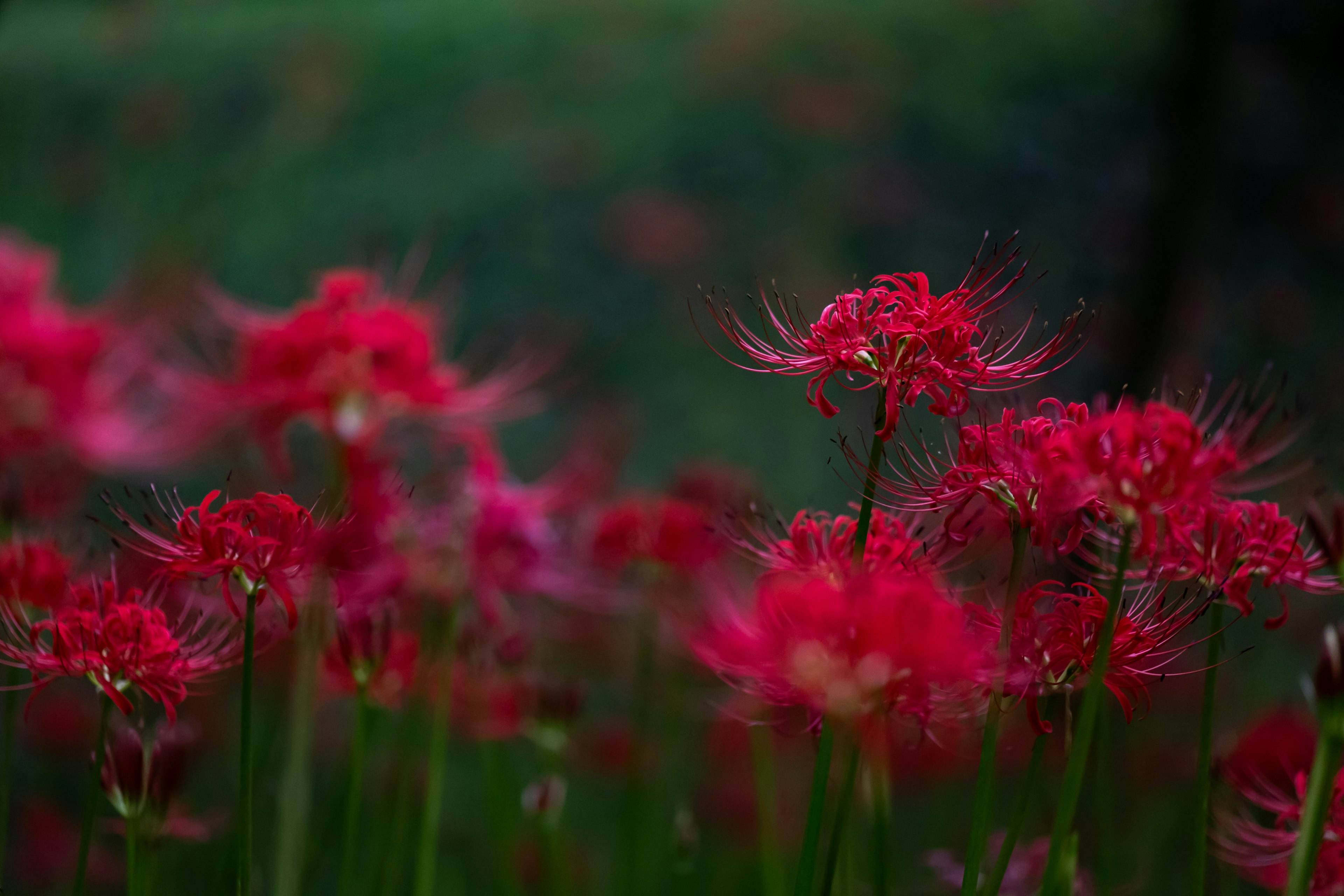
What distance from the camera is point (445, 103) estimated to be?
7.20 feet

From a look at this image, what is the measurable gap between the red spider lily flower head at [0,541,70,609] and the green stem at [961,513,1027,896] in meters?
0.54

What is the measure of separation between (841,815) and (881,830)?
7 cm

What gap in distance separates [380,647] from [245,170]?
1.71 meters

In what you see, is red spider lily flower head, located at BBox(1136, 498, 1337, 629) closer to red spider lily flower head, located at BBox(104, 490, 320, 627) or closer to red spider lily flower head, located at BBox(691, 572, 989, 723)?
red spider lily flower head, located at BBox(691, 572, 989, 723)

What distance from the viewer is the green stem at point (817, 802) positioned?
491mm

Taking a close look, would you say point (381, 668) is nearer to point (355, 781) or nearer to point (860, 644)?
point (355, 781)

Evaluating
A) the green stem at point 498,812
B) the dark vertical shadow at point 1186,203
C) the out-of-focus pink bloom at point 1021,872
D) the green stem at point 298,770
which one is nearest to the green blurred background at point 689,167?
the dark vertical shadow at point 1186,203

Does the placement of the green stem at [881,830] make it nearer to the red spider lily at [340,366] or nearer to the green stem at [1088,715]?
the green stem at [1088,715]

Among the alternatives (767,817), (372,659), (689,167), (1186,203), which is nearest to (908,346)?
(372,659)

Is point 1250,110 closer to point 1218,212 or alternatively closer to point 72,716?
point 1218,212

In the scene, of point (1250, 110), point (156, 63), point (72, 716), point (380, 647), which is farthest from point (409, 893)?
point (1250, 110)

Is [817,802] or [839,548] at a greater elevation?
[839,548]

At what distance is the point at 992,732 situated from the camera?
51 centimetres

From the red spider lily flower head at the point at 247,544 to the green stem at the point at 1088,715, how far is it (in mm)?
400
